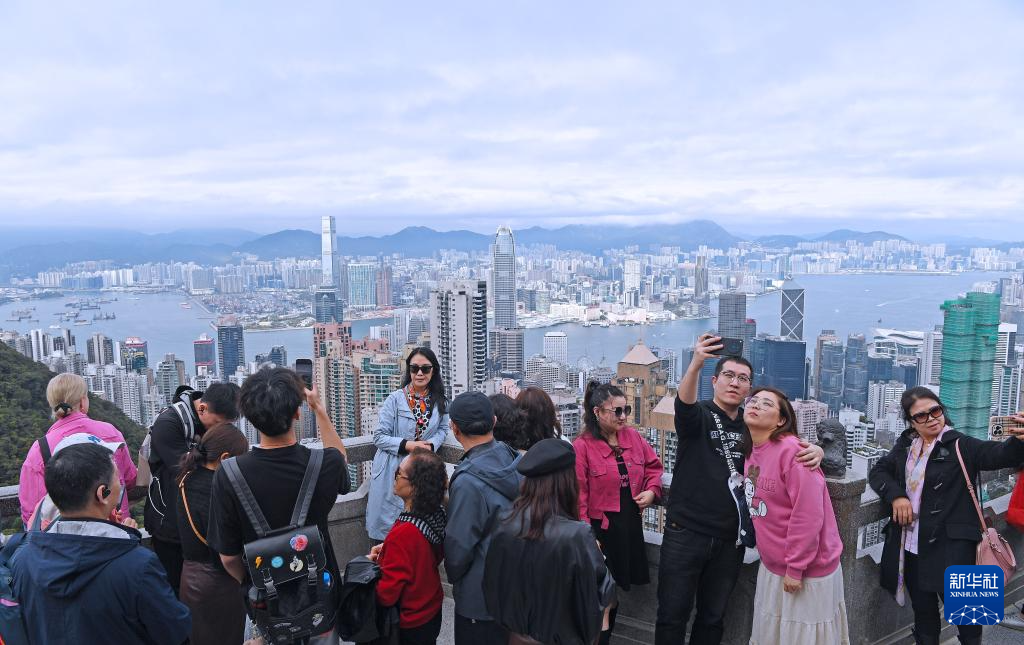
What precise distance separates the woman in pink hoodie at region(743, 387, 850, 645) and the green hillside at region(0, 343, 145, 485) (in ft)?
22.7

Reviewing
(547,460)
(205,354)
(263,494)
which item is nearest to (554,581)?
(547,460)

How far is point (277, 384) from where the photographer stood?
2.35 metres

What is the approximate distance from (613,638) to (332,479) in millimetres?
2052

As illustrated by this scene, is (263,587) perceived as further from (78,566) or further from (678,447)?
(678,447)

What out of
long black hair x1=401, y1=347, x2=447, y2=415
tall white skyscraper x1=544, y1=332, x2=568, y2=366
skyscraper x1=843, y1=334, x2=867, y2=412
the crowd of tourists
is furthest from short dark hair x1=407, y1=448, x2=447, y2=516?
tall white skyscraper x1=544, y1=332, x2=568, y2=366

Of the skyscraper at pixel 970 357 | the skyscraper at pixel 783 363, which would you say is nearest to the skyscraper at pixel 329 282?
the skyscraper at pixel 783 363

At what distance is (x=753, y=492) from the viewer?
9.49 ft

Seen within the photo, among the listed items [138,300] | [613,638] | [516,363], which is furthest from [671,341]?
[613,638]

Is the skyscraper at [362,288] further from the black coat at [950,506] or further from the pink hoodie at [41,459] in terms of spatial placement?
the black coat at [950,506]

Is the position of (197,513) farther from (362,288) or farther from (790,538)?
(362,288)

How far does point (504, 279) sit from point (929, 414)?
71319 millimetres

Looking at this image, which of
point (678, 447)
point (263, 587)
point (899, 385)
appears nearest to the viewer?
point (263, 587)

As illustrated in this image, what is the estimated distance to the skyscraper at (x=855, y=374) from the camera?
3884 centimetres

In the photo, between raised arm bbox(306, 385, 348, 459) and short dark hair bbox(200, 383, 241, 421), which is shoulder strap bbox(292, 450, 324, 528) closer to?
raised arm bbox(306, 385, 348, 459)
